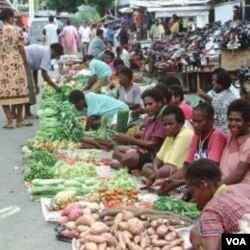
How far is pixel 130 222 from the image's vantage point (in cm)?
634

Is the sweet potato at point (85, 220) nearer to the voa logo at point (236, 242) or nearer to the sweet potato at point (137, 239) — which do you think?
the sweet potato at point (137, 239)

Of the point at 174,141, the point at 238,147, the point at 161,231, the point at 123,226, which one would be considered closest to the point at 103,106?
the point at 174,141

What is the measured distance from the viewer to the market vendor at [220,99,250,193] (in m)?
6.67

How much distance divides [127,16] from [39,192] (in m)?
37.2

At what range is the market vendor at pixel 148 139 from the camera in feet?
28.5

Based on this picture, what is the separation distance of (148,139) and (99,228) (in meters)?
2.72

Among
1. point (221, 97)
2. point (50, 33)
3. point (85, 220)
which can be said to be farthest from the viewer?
point (50, 33)

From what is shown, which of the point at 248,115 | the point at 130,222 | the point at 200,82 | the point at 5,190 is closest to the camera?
the point at 130,222

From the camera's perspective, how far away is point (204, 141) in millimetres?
7367

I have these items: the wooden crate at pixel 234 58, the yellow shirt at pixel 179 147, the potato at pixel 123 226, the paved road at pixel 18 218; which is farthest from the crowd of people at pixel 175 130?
the wooden crate at pixel 234 58

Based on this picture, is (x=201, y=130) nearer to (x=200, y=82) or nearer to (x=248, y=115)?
(x=248, y=115)

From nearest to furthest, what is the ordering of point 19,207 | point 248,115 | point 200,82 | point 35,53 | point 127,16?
point 248,115 → point 19,207 → point 35,53 → point 200,82 → point 127,16

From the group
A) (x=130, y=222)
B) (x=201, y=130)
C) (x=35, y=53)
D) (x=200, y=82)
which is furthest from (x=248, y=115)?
(x=200, y=82)

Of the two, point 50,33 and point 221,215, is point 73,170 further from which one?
point 50,33
